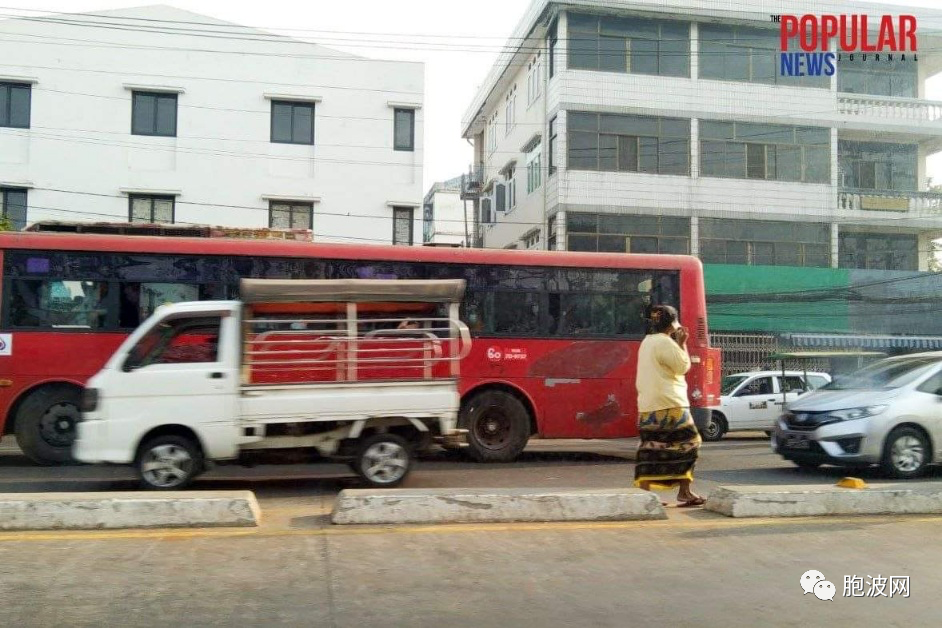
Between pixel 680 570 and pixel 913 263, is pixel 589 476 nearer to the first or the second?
pixel 680 570

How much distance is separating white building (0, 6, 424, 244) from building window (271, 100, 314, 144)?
31mm

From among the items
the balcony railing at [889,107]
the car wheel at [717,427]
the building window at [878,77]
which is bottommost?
the car wheel at [717,427]

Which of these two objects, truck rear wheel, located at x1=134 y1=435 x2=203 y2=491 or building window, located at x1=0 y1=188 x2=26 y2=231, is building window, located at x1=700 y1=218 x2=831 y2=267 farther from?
truck rear wheel, located at x1=134 y1=435 x2=203 y2=491

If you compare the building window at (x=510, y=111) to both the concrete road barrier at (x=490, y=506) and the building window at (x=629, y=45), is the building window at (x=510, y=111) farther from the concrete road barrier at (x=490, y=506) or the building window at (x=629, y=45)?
the concrete road barrier at (x=490, y=506)

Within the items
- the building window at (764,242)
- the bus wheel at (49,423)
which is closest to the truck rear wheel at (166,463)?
the bus wheel at (49,423)

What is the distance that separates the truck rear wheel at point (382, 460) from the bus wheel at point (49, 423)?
183 inches

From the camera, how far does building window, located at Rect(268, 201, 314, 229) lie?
81.5ft

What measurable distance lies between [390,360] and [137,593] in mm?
4416

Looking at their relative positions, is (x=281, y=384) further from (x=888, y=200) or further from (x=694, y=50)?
(x=888, y=200)

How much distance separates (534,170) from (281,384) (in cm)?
2205

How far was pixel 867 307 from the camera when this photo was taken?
2714 centimetres

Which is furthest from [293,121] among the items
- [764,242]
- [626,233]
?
[764,242]

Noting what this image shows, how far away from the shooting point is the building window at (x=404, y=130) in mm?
25625

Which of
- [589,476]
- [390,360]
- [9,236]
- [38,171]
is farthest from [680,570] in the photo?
[38,171]
